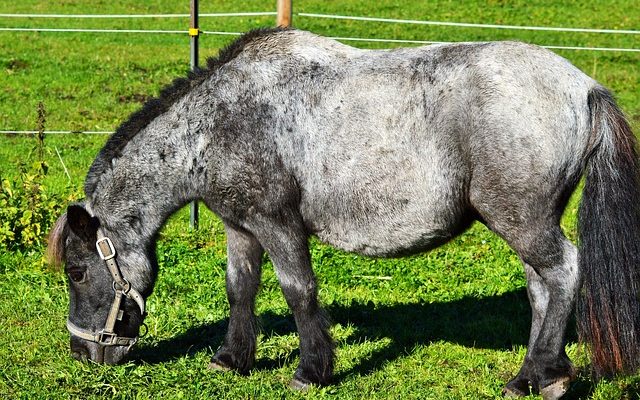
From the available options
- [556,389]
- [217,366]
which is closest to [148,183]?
[217,366]

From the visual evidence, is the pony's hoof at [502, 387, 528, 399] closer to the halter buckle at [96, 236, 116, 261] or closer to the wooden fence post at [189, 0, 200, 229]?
the halter buckle at [96, 236, 116, 261]

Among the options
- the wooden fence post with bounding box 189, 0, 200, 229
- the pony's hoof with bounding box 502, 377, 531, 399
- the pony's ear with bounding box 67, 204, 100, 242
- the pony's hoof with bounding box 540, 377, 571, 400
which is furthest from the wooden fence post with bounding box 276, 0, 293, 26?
the pony's hoof with bounding box 540, 377, 571, 400

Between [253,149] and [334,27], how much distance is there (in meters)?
14.8

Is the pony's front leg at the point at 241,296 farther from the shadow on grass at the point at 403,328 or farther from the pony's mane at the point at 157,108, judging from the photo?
the pony's mane at the point at 157,108

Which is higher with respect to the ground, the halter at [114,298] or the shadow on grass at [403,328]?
the halter at [114,298]

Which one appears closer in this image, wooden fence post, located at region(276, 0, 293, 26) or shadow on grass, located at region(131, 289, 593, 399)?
shadow on grass, located at region(131, 289, 593, 399)

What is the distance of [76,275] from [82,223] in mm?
349

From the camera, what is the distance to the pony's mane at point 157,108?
5941 mm

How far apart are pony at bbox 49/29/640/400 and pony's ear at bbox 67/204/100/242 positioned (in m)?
0.01

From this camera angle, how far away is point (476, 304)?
7445 millimetres

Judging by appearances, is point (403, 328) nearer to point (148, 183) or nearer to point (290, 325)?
point (290, 325)

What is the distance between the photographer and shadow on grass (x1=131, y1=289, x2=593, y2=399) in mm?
6430

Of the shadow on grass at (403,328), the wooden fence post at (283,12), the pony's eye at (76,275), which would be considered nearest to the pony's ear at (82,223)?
the pony's eye at (76,275)

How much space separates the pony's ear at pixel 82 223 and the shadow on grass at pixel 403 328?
93 centimetres
